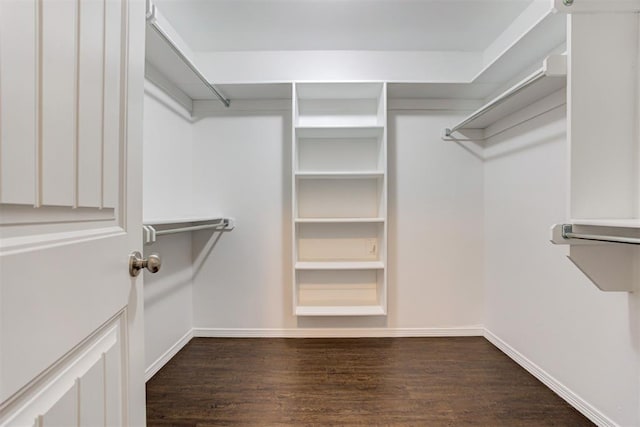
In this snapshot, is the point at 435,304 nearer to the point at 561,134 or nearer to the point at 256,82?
the point at 561,134

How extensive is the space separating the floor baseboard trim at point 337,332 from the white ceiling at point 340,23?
7.38 feet

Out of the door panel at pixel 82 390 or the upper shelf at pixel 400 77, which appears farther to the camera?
the upper shelf at pixel 400 77

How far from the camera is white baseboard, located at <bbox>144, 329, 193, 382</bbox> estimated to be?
1892mm

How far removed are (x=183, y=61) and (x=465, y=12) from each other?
69.9 inches

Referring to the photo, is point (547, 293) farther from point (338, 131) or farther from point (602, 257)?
point (338, 131)

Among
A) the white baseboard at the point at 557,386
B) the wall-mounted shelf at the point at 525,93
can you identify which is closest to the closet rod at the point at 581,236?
the wall-mounted shelf at the point at 525,93

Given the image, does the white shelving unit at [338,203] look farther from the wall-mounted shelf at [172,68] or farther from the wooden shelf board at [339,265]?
the wall-mounted shelf at [172,68]

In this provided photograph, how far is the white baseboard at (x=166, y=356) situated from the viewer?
1.89 metres

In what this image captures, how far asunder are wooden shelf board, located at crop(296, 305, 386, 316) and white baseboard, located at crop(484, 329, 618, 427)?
2.99 ft

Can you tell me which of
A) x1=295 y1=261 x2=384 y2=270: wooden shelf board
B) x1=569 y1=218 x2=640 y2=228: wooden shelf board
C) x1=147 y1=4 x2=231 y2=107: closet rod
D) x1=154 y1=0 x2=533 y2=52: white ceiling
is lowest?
x1=295 y1=261 x2=384 y2=270: wooden shelf board

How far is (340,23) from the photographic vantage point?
206cm

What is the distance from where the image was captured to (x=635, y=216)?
1249mm

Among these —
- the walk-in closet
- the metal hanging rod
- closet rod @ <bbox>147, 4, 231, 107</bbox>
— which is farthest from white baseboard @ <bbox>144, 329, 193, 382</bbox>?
the metal hanging rod

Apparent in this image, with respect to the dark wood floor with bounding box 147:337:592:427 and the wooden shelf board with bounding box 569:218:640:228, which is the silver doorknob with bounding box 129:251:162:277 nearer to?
the dark wood floor with bounding box 147:337:592:427
